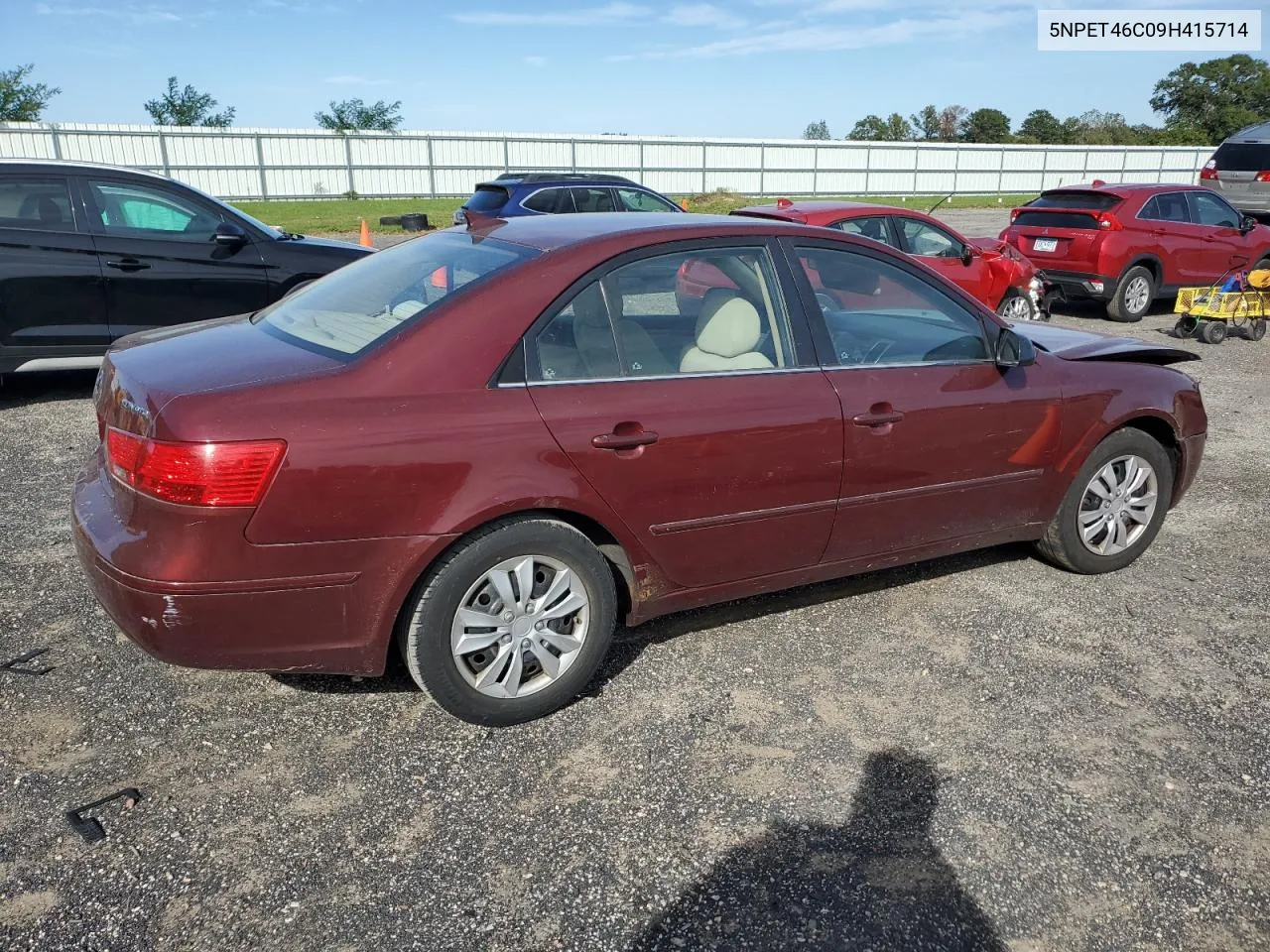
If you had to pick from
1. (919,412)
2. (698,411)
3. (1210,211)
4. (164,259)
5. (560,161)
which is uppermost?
(560,161)

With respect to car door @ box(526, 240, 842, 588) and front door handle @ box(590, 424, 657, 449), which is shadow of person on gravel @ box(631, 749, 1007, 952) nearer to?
car door @ box(526, 240, 842, 588)

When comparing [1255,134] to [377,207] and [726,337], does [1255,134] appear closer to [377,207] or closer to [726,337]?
[726,337]

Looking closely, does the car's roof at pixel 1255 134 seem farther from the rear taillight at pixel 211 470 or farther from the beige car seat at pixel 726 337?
the rear taillight at pixel 211 470

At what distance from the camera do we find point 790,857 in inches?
106

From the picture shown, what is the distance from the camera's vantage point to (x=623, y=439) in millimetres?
3242

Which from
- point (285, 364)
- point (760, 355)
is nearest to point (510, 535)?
point (285, 364)

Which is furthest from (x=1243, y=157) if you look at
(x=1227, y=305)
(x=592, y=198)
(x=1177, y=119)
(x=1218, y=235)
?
(x=1177, y=119)

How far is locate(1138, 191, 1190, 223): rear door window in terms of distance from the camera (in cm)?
1202

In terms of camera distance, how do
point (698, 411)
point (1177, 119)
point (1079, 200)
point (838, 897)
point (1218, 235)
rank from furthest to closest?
point (1177, 119)
point (1218, 235)
point (1079, 200)
point (698, 411)
point (838, 897)

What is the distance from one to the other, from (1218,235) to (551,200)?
8.90 m

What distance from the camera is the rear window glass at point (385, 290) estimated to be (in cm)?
329

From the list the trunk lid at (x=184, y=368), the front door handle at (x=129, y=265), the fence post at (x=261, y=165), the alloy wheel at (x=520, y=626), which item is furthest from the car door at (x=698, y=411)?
the fence post at (x=261, y=165)

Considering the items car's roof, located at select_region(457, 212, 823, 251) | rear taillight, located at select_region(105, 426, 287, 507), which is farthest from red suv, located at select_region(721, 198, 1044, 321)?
rear taillight, located at select_region(105, 426, 287, 507)

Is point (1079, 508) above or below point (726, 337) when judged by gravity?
below
